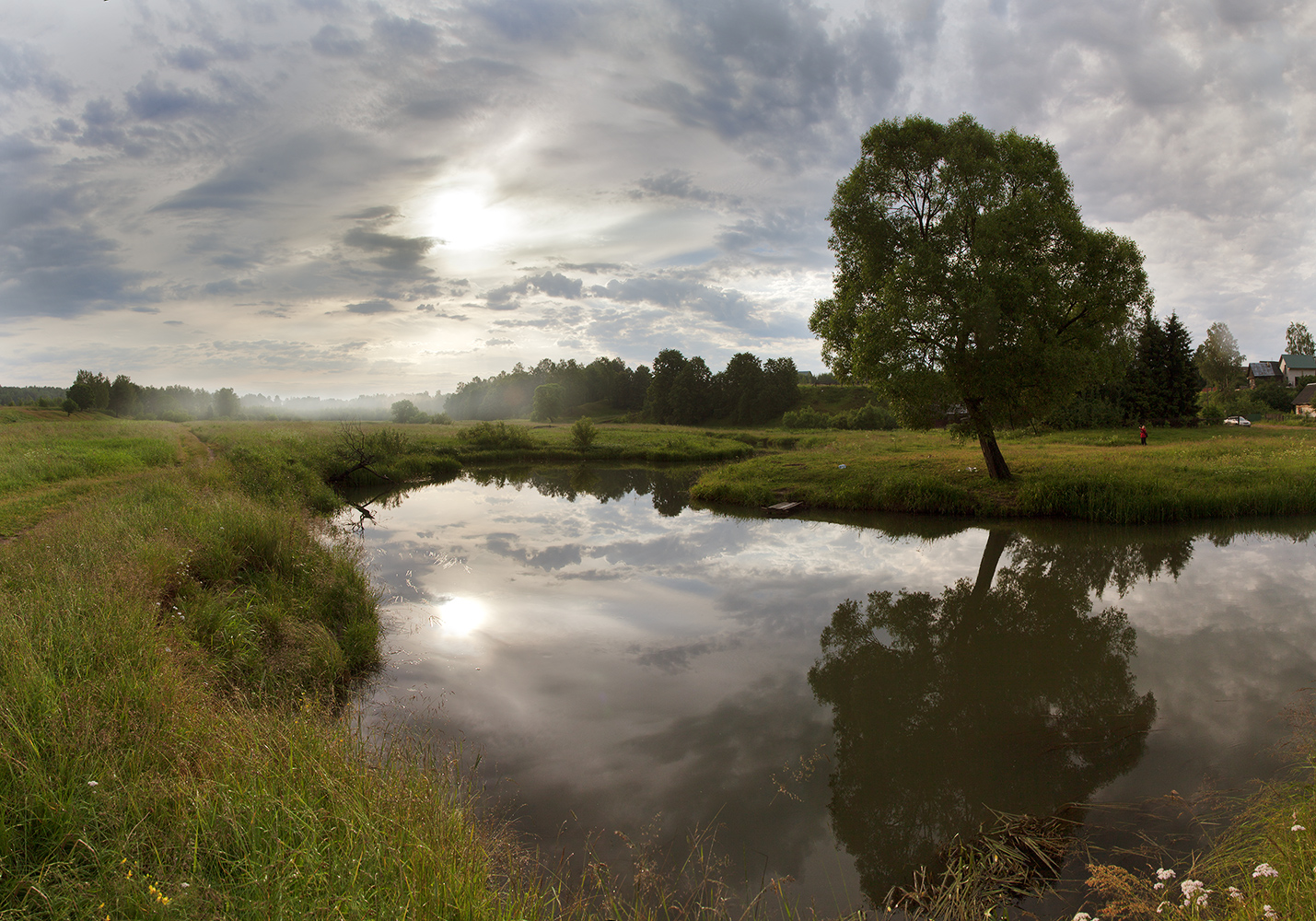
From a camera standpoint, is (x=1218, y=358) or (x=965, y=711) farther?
(x=1218, y=358)

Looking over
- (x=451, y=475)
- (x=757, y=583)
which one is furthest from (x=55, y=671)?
(x=451, y=475)

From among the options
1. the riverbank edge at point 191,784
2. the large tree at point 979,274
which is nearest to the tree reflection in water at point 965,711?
the riverbank edge at point 191,784

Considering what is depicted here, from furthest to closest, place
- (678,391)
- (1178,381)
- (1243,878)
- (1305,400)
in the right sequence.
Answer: (678,391) < (1305,400) < (1178,381) < (1243,878)

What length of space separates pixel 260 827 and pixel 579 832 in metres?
2.84

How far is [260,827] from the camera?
353cm

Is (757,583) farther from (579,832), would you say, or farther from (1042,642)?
(579,832)

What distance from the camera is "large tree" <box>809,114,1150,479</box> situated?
1925 centimetres

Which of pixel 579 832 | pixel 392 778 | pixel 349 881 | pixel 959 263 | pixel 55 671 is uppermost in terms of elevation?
pixel 959 263

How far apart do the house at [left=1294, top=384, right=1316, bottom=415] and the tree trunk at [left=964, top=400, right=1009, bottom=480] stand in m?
56.9

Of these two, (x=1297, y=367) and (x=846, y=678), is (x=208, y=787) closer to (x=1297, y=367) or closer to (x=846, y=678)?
(x=846, y=678)

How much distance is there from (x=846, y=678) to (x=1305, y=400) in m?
82.8

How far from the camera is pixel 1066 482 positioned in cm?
1989

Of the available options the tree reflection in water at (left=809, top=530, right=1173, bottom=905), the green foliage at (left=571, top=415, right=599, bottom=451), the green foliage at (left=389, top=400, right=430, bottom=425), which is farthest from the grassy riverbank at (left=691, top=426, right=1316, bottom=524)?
the green foliage at (left=389, top=400, right=430, bottom=425)

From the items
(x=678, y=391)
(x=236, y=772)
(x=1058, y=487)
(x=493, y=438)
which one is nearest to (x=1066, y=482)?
(x=1058, y=487)
